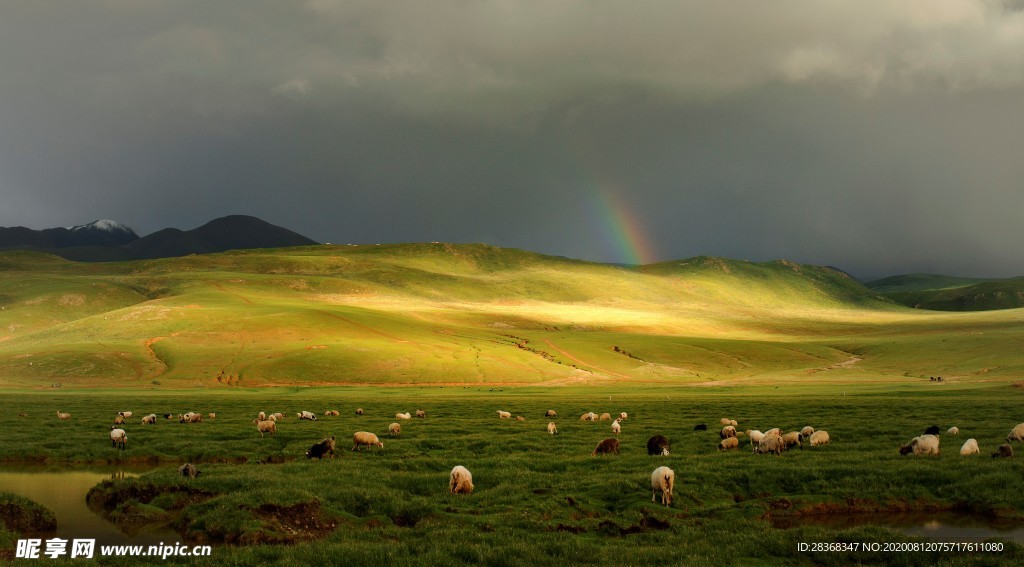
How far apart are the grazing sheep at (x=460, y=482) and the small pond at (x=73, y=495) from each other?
338 inches

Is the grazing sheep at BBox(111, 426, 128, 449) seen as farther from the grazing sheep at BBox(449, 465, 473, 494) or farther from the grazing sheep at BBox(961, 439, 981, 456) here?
A: the grazing sheep at BBox(961, 439, 981, 456)

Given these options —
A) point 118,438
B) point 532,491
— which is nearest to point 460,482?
point 532,491

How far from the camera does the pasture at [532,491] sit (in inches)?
593

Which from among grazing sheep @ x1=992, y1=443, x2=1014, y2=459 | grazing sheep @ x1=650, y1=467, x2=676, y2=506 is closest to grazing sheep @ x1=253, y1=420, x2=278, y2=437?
grazing sheep @ x1=650, y1=467, x2=676, y2=506

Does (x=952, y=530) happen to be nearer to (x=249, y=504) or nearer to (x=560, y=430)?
(x=249, y=504)

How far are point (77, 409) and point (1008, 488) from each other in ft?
210

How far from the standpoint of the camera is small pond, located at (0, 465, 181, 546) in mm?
18375

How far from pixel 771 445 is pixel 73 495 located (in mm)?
29734

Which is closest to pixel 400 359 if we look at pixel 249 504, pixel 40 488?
pixel 40 488

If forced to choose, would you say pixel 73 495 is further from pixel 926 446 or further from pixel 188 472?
pixel 926 446

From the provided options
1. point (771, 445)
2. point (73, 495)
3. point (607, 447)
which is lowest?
point (73, 495)

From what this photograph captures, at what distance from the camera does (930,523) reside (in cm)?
1859

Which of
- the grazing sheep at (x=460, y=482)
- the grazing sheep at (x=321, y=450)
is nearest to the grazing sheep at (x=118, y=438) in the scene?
the grazing sheep at (x=321, y=450)

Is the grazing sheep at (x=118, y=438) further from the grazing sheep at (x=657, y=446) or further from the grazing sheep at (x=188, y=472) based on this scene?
the grazing sheep at (x=657, y=446)
